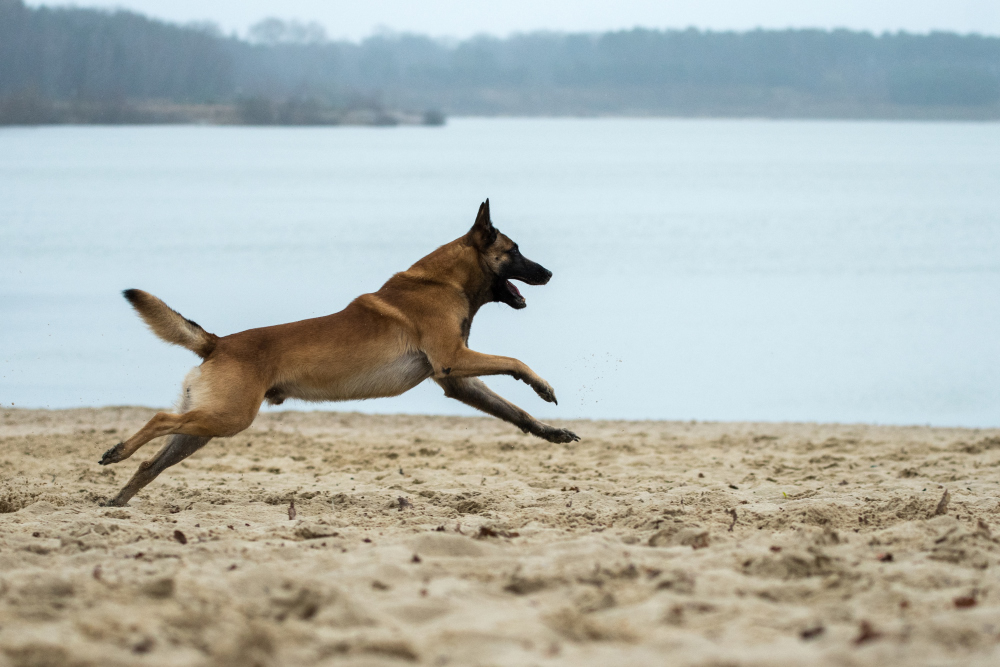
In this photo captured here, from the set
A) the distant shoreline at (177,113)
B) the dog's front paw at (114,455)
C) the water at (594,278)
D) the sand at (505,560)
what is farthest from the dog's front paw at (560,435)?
the distant shoreline at (177,113)

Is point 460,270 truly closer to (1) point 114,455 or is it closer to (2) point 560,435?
(2) point 560,435

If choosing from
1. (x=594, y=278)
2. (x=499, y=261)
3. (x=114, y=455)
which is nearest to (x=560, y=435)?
(x=499, y=261)

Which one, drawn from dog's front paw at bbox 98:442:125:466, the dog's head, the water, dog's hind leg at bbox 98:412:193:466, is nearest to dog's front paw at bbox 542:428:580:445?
the dog's head

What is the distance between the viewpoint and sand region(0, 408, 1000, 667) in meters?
3.34

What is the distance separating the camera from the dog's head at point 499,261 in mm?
6957

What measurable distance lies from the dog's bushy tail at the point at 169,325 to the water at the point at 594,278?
219 inches

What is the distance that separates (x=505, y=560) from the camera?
14.8ft

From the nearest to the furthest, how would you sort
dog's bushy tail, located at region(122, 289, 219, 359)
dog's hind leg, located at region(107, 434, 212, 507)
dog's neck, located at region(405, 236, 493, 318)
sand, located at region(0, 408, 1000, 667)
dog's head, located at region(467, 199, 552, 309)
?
sand, located at region(0, 408, 1000, 667), dog's bushy tail, located at region(122, 289, 219, 359), dog's hind leg, located at region(107, 434, 212, 507), dog's neck, located at region(405, 236, 493, 318), dog's head, located at region(467, 199, 552, 309)

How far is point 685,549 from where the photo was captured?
480 centimetres

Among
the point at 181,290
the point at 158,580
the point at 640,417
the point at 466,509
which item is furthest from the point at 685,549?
the point at 181,290

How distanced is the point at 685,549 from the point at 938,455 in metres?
4.82

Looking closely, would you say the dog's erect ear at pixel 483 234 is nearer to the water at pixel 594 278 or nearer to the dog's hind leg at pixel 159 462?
the dog's hind leg at pixel 159 462

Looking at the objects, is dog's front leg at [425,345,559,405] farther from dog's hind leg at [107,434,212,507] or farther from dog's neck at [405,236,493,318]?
dog's hind leg at [107,434,212,507]

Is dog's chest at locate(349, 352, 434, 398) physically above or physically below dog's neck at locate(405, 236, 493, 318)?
below
